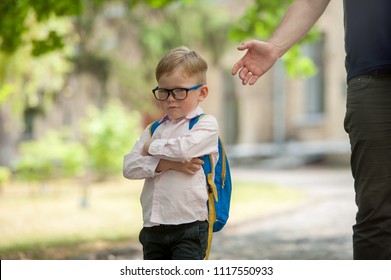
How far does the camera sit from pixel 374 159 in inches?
103

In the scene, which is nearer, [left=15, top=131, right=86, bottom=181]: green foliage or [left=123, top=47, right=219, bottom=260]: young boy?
[left=123, top=47, right=219, bottom=260]: young boy

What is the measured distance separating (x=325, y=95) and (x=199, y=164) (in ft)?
62.9

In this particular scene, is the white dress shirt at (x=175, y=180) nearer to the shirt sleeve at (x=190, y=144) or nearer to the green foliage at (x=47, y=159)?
the shirt sleeve at (x=190, y=144)

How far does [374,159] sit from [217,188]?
0.65 meters

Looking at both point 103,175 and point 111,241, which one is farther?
point 103,175

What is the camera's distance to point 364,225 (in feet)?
8.72

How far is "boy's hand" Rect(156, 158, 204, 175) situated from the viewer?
2691 millimetres

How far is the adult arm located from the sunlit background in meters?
3.66

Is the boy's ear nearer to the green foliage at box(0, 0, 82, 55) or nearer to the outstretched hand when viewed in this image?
the outstretched hand

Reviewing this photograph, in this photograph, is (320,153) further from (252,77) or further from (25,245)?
(252,77)

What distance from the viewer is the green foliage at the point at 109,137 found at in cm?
1528

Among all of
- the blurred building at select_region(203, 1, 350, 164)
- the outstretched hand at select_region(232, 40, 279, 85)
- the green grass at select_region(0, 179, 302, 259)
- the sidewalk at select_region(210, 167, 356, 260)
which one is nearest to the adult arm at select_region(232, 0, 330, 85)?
the outstretched hand at select_region(232, 40, 279, 85)

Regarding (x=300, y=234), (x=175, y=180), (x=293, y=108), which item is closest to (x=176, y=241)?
(x=175, y=180)
